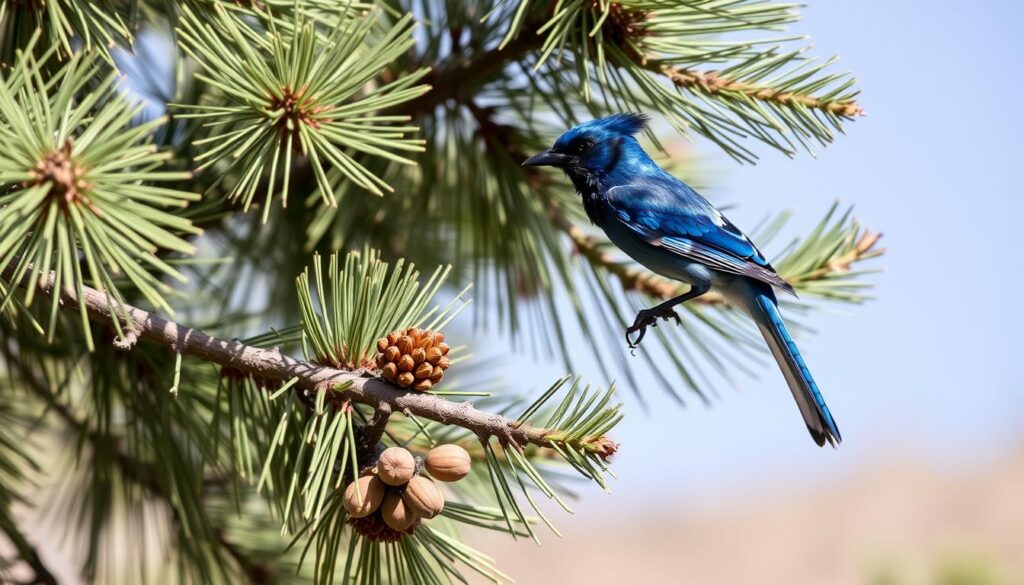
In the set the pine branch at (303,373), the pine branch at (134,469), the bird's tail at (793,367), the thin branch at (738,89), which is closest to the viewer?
the pine branch at (303,373)

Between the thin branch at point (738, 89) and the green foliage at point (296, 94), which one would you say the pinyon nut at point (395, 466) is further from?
the thin branch at point (738, 89)

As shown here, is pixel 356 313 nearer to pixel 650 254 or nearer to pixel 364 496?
pixel 364 496

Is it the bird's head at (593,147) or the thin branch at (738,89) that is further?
the bird's head at (593,147)

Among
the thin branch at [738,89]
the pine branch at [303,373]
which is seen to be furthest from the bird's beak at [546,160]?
the pine branch at [303,373]

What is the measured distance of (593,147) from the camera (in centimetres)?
217

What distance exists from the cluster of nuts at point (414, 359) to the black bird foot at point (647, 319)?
2.57 feet

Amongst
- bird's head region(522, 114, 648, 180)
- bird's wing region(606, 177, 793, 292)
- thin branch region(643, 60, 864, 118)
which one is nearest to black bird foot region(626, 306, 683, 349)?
bird's wing region(606, 177, 793, 292)

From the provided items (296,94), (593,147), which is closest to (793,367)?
(593,147)

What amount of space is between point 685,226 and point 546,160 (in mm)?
Result: 499

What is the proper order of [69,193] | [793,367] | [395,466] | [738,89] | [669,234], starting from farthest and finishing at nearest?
[669,234] → [793,367] → [738,89] → [395,466] → [69,193]

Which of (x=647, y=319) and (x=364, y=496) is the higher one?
(x=647, y=319)

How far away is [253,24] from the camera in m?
1.66

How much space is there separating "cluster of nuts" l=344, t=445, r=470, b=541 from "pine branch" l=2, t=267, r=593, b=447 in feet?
0.17

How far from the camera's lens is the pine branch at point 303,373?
4.06 ft
